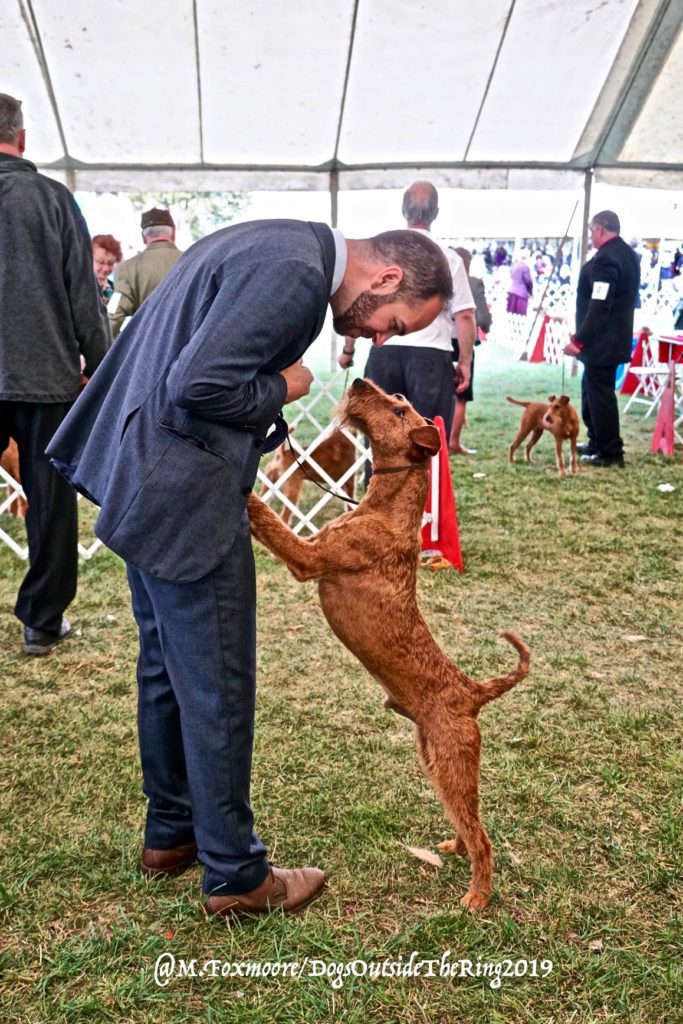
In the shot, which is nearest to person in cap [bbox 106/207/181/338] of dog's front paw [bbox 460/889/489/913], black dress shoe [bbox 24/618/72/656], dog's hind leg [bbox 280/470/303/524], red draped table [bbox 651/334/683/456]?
dog's hind leg [bbox 280/470/303/524]

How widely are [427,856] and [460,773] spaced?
18.5 inches

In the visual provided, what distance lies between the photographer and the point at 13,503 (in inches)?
240

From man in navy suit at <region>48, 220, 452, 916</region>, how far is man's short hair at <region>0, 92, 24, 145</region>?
78.7 inches

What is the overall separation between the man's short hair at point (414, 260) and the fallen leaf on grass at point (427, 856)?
170cm

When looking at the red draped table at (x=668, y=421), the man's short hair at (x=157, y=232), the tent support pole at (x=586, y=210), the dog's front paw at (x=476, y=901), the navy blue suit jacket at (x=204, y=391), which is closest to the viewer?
the navy blue suit jacket at (x=204, y=391)

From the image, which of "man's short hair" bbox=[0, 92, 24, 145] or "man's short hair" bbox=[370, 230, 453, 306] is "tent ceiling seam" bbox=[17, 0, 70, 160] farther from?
"man's short hair" bbox=[370, 230, 453, 306]

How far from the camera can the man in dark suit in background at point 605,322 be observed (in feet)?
24.5

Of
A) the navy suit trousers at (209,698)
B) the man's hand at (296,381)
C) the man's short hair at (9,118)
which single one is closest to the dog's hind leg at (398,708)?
the navy suit trousers at (209,698)

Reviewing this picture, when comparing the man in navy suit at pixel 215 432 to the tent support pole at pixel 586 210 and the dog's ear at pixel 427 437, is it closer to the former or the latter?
the dog's ear at pixel 427 437

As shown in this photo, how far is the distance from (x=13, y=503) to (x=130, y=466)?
483 centimetres

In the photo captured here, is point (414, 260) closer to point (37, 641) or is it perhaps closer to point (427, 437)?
point (427, 437)

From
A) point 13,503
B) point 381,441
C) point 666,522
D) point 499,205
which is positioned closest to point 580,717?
point 381,441

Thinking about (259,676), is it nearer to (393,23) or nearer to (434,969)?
(434,969)

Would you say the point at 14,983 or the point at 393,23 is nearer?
the point at 14,983
